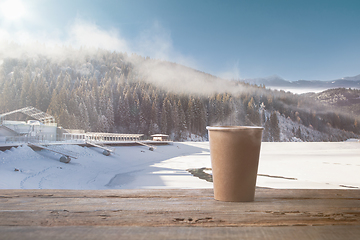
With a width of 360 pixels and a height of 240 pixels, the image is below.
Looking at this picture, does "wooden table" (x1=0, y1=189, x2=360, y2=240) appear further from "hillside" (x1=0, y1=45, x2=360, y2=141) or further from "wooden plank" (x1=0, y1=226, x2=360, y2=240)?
"hillside" (x1=0, y1=45, x2=360, y2=141)

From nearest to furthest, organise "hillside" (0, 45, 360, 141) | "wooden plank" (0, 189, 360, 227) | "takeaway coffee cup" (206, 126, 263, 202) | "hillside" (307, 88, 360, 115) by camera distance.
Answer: "wooden plank" (0, 189, 360, 227)
"takeaway coffee cup" (206, 126, 263, 202)
"hillside" (0, 45, 360, 141)
"hillside" (307, 88, 360, 115)

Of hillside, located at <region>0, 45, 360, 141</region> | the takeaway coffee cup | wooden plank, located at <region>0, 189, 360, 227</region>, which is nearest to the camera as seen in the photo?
wooden plank, located at <region>0, 189, 360, 227</region>

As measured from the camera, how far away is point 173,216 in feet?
2.95

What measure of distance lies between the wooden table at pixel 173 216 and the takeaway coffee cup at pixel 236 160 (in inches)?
3.1

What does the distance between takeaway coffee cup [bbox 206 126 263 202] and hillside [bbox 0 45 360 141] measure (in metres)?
45.1

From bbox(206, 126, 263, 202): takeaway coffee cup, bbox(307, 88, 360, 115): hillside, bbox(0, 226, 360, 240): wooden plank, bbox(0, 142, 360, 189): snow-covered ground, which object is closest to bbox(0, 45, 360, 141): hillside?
→ bbox(307, 88, 360, 115): hillside

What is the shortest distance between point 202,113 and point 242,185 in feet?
189

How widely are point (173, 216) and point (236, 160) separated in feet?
1.49

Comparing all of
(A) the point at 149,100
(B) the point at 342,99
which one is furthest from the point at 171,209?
(B) the point at 342,99

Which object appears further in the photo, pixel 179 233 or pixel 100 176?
pixel 100 176

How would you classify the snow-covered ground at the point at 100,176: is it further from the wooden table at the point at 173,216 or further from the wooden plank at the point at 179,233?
the wooden plank at the point at 179,233

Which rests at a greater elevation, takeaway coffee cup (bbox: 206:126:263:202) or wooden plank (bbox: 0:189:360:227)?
takeaway coffee cup (bbox: 206:126:263:202)

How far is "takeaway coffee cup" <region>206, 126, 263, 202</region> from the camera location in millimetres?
1169

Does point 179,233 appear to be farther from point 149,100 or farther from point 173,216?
point 149,100
